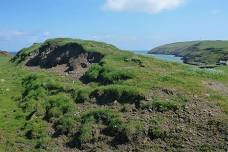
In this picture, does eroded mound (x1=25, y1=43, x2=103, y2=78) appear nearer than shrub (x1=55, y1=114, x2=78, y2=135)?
No

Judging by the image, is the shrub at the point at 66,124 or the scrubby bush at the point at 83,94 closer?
the shrub at the point at 66,124

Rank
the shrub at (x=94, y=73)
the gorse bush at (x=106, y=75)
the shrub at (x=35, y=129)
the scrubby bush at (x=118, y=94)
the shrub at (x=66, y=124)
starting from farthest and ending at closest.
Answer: the shrub at (x=94, y=73) → the gorse bush at (x=106, y=75) → the scrubby bush at (x=118, y=94) → the shrub at (x=35, y=129) → the shrub at (x=66, y=124)

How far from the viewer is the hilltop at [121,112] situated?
77.2 ft

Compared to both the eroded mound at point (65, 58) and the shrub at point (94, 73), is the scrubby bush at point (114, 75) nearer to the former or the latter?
the shrub at point (94, 73)

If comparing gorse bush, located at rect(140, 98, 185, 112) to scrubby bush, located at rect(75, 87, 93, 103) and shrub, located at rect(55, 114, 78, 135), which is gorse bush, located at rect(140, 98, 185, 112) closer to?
shrub, located at rect(55, 114, 78, 135)

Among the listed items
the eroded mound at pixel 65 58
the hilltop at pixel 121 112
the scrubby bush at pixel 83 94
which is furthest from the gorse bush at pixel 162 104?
the eroded mound at pixel 65 58

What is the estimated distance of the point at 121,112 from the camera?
27.0m

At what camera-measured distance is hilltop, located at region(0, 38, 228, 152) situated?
77.2 feet

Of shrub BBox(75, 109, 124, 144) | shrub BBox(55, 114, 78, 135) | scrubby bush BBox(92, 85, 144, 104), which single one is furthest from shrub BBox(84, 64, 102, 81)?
shrub BBox(75, 109, 124, 144)

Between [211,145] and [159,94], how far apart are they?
22.6ft

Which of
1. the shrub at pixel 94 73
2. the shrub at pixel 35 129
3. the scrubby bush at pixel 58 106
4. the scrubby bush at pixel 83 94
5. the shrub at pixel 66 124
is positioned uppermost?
the shrub at pixel 94 73

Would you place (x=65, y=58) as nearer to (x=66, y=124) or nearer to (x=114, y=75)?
(x=114, y=75)

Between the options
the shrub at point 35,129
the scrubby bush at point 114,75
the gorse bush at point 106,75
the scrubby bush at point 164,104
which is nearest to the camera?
the scrubby bush at point 164,104

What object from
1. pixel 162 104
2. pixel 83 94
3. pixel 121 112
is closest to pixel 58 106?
pixel 83 94
